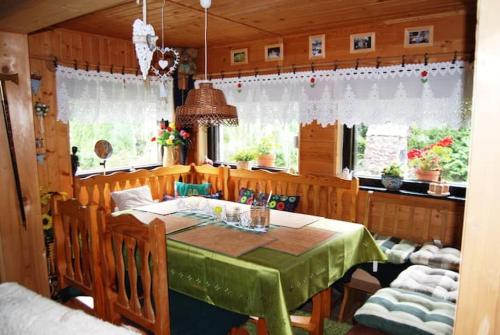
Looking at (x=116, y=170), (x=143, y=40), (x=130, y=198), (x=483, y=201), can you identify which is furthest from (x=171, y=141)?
(x=483, y=201)

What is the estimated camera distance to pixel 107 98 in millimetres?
3746

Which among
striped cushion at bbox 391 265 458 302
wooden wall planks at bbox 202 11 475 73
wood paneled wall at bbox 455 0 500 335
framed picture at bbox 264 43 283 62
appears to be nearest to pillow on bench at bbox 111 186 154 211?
wooden wall planks at bbox 202 11 475 73

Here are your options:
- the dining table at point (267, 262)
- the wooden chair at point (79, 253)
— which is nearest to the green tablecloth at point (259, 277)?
the dining table at point (267, 262)

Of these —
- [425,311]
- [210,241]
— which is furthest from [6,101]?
[425,311]

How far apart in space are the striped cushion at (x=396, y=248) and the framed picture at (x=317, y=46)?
172 cm

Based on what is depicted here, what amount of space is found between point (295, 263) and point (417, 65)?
2.05 meters

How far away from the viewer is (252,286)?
184 cm

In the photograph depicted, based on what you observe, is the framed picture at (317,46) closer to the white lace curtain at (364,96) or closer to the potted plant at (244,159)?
the white lace curtain at (364,96)

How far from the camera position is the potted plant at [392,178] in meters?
3.26

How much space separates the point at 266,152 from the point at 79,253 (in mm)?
2462

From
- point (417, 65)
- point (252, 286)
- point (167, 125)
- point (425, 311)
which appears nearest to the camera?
point (252, 286)

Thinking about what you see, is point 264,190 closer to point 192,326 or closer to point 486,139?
point 192,326

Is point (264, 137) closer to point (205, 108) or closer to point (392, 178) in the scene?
point (392, 178)

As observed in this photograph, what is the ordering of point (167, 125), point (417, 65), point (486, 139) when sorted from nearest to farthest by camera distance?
point (486, 139)
point (417, 65)
point (167, 125)
